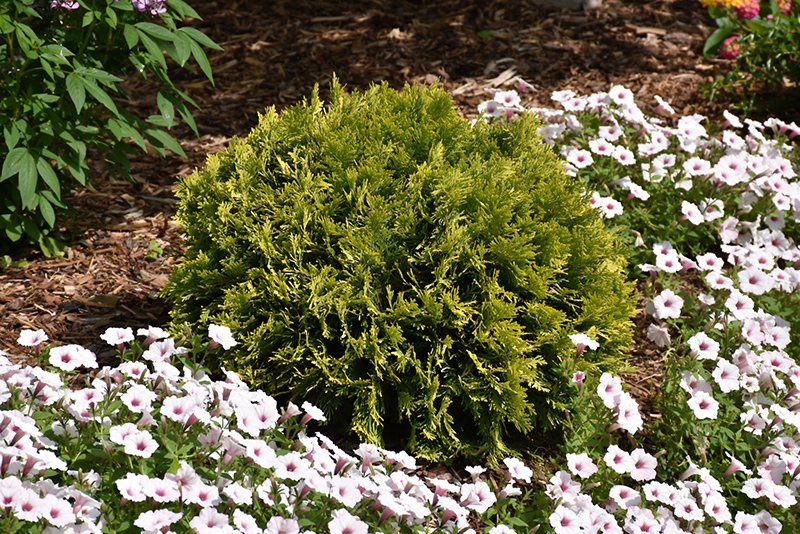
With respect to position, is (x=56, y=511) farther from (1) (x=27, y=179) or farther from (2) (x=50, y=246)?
(2) (x=50, y=246)

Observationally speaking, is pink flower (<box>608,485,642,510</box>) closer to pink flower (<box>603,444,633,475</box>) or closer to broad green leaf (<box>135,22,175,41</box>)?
pink flower (<box>603,444,633,475</box>)

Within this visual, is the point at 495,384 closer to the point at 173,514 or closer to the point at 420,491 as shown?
the point at 420,491

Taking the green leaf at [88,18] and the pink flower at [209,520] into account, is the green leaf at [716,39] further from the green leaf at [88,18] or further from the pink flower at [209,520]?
the pink flower at [209,520]

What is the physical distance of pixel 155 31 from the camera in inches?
136

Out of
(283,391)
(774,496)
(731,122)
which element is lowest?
(774,496)

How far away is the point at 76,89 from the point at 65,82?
31 cm

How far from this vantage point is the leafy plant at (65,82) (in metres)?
3.40

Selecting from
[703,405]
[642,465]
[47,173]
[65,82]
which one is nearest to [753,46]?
[703,405]

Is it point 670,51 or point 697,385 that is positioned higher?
point 670,51

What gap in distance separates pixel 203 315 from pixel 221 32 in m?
4.20

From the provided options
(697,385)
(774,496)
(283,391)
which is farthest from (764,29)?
(283,391)

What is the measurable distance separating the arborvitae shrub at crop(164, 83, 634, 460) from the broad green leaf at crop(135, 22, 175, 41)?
0.62 metres

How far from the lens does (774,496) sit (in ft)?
9.12

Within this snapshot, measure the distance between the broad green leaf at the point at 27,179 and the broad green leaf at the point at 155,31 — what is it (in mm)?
814
